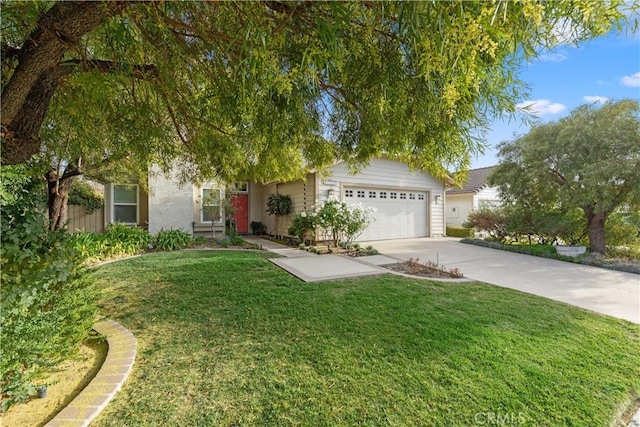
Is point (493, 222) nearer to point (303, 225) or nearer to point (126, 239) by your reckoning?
point (303, 225)

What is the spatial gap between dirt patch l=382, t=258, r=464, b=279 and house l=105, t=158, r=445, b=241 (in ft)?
13.7

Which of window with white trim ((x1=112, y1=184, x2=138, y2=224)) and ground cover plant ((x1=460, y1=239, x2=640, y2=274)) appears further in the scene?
window with white trim ((x1=112, y1=184, x2=138, y2=224))

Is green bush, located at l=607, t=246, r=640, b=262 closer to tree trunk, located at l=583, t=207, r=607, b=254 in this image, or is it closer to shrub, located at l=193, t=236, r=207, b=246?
tree trunk, located at l=583, t=207, r=607, b=254

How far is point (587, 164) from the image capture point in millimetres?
8430

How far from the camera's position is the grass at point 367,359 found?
230 cm

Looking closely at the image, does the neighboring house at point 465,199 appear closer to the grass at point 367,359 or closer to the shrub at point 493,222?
the shrub at point 493,222

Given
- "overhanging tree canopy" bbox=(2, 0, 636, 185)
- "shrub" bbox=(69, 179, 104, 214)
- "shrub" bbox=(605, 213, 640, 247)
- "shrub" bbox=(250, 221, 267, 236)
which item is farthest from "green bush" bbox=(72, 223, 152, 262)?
"shrub" bbox=(605, 213, 640, 247)

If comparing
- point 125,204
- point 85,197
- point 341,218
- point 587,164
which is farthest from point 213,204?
point 587,164

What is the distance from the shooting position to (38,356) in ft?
7.31

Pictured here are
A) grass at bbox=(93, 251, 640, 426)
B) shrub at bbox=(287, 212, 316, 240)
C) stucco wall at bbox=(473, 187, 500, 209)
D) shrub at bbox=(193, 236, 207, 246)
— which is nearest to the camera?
grass at bbox=(93, 251, 640, 426)

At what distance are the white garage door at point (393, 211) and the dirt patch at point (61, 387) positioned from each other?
32.3 ft

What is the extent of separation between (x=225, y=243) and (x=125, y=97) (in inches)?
300

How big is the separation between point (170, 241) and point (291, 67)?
9.22m

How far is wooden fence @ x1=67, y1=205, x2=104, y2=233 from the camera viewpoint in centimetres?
1129
